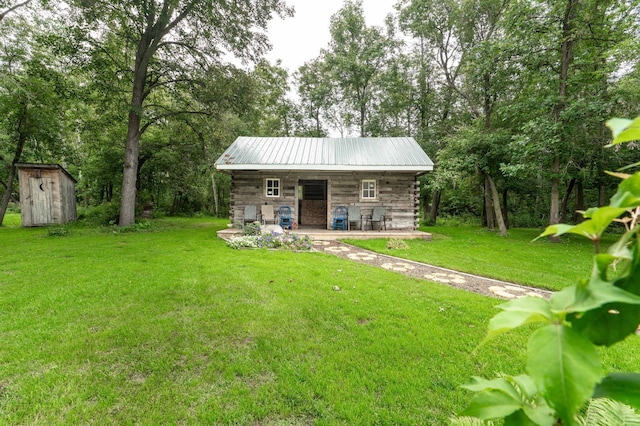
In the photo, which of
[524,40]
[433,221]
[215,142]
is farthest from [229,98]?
[433,221]

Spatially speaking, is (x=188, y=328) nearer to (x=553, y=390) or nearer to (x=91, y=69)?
(x=553, y=390)

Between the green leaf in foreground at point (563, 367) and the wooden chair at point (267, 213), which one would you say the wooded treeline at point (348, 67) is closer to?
the wooden chair at point (267, 213)

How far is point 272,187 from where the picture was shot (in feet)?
33.8

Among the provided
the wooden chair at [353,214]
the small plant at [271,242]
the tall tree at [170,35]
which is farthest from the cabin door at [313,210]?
the tall tree at [170,35]

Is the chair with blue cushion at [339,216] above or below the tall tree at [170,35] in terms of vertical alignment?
below

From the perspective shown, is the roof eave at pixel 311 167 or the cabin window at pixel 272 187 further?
the cabin window at pixel 272 187

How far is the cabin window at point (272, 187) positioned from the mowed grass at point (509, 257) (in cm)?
379

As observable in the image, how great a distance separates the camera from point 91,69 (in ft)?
29.0

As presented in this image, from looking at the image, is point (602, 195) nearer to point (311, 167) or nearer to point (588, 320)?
point (311, 167)

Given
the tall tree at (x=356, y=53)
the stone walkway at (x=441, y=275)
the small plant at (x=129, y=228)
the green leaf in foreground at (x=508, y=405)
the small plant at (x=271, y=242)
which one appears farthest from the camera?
the tall tree at (x=356, y=53)

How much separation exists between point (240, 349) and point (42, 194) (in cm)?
1380

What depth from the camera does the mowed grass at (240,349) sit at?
6.09 ft

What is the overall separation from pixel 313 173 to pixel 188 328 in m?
8.03

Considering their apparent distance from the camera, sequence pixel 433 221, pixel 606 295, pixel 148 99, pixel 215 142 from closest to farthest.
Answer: pixel 606 295
pixel 215 142
pixel 148 99
pixel 433 221
